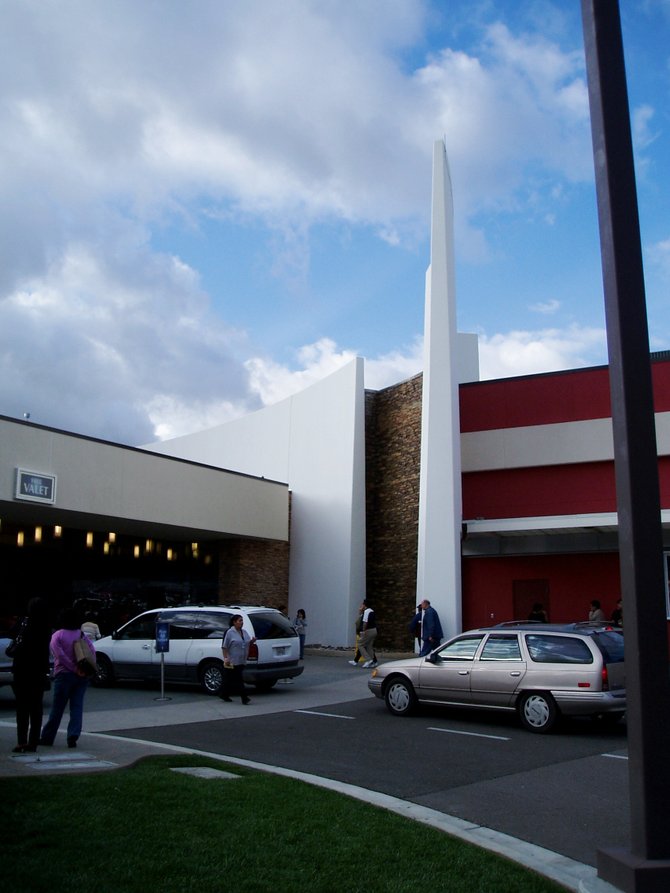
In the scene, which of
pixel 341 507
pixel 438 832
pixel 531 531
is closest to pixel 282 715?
pixel 438 832

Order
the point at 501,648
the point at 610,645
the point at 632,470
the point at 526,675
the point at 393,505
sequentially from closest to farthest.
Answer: the point at 632,470 < the point at 526,675 < the point at 610,645 < the point at 501,648 < the point at 393,505

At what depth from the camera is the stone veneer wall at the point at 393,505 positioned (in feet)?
87.3

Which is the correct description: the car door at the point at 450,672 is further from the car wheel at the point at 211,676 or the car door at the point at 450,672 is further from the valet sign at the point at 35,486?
the valet sign at the point at 35,486

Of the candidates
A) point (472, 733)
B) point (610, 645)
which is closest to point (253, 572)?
point (472, 733)

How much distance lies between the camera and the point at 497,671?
512 inches

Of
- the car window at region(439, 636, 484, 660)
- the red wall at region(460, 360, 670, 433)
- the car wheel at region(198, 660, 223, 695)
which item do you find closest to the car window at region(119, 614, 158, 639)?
the car wheel at region(198, 660, 223, 695)

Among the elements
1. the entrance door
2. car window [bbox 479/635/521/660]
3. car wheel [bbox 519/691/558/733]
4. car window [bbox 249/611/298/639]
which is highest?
the entrance door

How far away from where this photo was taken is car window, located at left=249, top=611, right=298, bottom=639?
1684 centimetres

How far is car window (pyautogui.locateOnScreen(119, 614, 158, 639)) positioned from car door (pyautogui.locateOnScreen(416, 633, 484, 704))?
6308mm

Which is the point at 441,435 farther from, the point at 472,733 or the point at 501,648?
the point at 472,733

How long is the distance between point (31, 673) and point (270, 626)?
7.48 m

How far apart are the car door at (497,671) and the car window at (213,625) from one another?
548cm

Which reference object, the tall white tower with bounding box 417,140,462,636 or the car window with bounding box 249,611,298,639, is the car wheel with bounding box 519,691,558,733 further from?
the tall white tower with bounding box 417,140,462,636

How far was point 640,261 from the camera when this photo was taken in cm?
555
